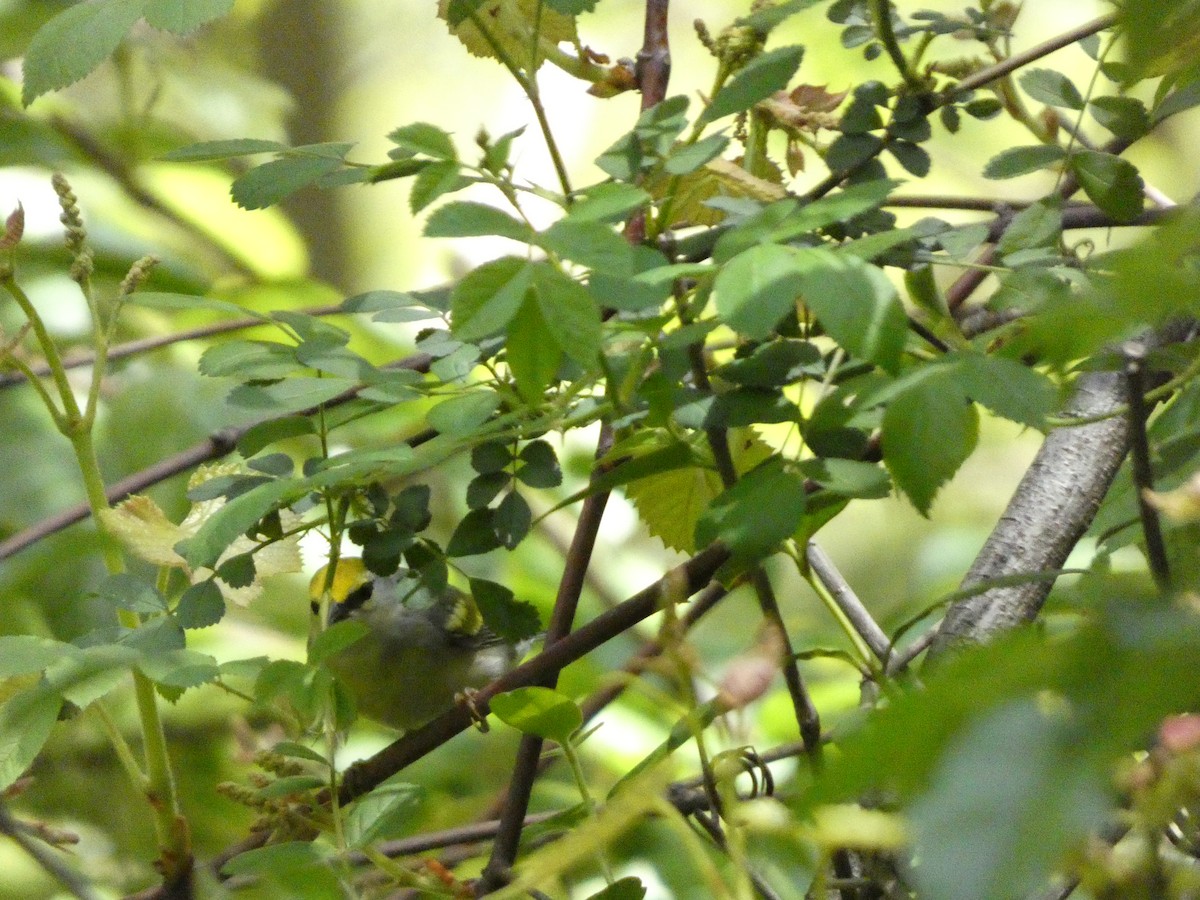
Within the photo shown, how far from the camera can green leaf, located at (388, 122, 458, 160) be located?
591mm

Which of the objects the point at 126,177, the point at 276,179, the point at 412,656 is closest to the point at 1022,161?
the point at 276,179

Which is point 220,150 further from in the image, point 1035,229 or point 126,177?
point 126,177

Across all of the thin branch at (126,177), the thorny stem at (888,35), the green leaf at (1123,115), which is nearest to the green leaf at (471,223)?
the thorny stem at (888,35)

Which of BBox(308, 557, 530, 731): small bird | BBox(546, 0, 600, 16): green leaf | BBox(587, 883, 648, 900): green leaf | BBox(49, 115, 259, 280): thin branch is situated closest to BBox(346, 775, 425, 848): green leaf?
BBox(587, 883, 648, 900): green leaf

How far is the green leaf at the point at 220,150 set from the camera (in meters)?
0.71

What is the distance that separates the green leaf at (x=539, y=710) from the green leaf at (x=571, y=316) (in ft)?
0.68

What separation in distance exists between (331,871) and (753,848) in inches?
9.4

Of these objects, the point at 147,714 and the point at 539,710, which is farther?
the point at 147,714

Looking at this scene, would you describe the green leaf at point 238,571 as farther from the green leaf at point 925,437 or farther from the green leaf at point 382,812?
the green leaf at point 925,437

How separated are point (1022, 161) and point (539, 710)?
450 millimetres

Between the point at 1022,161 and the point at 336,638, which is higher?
the point at 1022,161

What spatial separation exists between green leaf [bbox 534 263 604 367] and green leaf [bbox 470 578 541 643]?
318mm

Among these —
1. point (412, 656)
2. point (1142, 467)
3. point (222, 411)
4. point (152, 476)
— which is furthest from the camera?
point (412, 656)

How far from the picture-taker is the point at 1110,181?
29.1 inches
